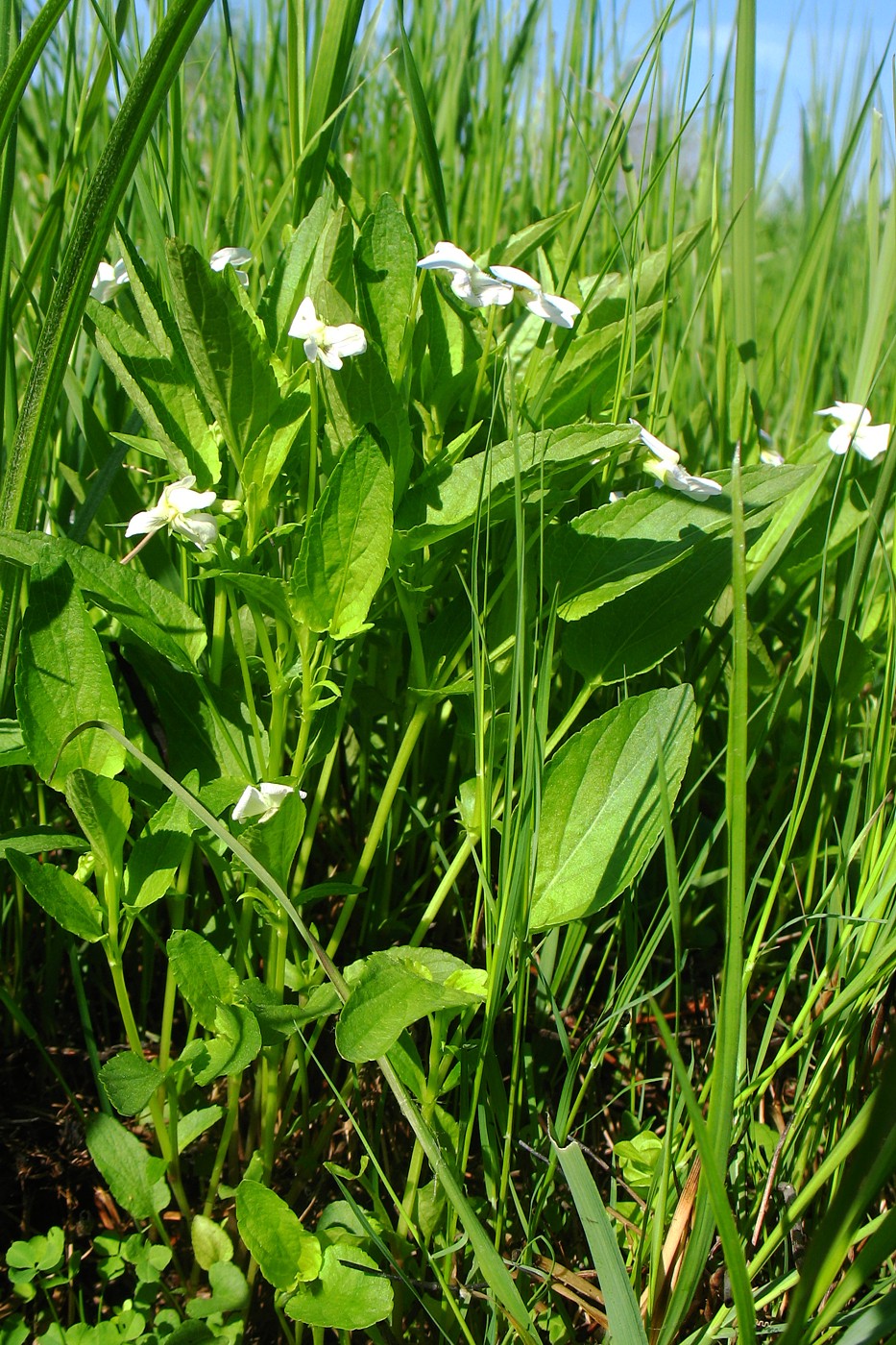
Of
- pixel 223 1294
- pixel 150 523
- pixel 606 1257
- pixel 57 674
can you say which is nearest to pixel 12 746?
pixel 57 674

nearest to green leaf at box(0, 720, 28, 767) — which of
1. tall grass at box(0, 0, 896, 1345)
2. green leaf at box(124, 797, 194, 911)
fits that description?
tall grass at box(0, 0, 896, 1345)

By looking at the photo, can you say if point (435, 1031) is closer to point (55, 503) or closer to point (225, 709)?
point (225, 709)

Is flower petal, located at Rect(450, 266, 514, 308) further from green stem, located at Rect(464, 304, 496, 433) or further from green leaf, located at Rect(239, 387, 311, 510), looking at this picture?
green leaf, located at Rect(239, 387, 311, 510)

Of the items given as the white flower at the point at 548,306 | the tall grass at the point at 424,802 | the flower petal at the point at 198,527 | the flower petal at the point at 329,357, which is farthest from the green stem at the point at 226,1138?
the white flower at the point at 548,306

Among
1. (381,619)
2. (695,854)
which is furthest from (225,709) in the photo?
(695,854)

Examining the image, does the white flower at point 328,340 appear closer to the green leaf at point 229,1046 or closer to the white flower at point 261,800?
the white flower at point 261,800
